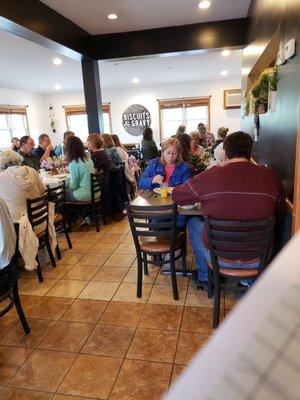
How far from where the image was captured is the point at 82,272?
9.34ft

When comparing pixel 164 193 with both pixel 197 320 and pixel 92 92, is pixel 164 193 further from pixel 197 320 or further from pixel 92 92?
pixel 92 92

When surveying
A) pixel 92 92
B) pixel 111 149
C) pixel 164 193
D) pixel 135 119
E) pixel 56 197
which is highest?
pixel 92 92

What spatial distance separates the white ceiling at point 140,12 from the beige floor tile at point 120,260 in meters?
2.79

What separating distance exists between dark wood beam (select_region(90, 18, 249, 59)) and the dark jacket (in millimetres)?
2323

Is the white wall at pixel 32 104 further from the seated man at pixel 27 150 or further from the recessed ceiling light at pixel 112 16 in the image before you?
the recessed ceiling light at pixel 112 16

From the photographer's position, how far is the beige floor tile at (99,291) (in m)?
2.42

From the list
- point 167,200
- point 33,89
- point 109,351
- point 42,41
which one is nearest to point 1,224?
point 109,351

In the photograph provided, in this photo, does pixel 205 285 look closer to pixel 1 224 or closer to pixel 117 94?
pixel 1 224

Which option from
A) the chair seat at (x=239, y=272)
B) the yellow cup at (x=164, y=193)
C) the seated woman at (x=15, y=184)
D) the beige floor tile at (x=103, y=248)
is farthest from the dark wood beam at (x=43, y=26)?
the chair seat at (x=239, y=272)

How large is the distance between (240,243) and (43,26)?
312 cm

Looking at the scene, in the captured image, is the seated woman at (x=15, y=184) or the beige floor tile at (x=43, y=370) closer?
the beige floor tile at (x=43, y=370)

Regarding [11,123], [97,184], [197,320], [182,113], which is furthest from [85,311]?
[182,113]

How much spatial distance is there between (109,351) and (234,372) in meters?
1.78

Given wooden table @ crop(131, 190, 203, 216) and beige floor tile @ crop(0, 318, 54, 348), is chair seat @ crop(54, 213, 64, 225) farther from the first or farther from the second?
beige floor tile @ crop(0, 318, 54, 348)
